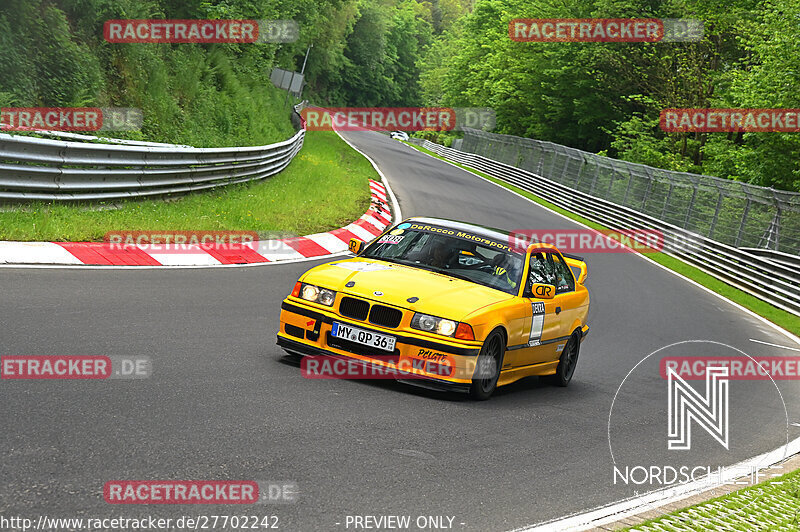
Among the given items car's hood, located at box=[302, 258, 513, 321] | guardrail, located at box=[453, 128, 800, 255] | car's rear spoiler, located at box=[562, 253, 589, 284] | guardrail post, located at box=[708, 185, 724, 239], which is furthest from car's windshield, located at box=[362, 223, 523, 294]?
guardrail post, located at box=[708, 185, 724, 239]

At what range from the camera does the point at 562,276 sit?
32.5 feet

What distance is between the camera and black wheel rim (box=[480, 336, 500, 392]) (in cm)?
779

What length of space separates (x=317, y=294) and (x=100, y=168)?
8.30m

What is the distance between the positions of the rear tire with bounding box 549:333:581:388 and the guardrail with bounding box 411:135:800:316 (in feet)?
42.8

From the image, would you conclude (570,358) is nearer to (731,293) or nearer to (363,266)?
(363,266)

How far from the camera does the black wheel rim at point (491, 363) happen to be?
7.79 m

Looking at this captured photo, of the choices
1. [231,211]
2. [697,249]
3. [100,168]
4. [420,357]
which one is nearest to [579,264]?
[420,357]

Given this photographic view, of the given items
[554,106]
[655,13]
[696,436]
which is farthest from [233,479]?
[554,106]

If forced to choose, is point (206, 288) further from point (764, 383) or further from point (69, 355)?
point (764, 383)

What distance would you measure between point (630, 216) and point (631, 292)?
14.0m

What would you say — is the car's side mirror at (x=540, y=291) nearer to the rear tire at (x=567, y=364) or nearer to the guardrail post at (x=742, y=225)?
the rear tire at (x=567, y=364)

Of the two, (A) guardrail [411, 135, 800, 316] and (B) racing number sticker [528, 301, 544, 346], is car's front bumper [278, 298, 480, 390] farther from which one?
(A) guardrail [411, 135, 800, 316]

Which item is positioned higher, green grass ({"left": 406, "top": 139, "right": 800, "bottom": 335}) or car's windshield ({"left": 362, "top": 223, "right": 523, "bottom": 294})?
car's windshield ({"left": 362, "top": 223, "right": 523, "bottom": 294})

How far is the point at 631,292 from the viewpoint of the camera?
19547 mm
